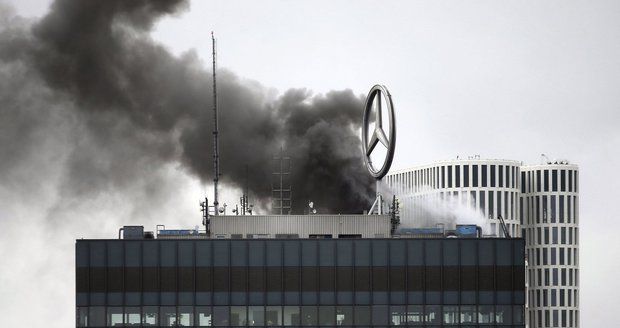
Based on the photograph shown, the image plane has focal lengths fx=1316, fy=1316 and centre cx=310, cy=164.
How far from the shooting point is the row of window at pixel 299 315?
112m

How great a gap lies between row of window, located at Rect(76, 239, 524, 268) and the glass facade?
3.4 inches

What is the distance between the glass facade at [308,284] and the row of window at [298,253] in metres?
0.09

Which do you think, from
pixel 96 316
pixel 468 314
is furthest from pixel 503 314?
pixel 96 316

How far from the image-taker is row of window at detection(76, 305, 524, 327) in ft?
369

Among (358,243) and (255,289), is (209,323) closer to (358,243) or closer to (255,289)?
(255,289)

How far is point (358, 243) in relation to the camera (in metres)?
113

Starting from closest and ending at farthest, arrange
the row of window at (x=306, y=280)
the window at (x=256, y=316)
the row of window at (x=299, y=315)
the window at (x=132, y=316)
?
1. the row of window at (x=299, y=315)
2. the row of window at (x=306, y=280)
3. the window at (x=256, y=316)
4. the window at (x=132, y=316)

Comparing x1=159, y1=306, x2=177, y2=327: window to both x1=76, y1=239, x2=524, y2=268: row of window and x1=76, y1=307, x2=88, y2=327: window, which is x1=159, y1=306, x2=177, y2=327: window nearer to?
x1=76, y1=239, x2=524, y2=268: row of window

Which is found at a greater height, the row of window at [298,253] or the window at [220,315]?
the row of window at [298,253]

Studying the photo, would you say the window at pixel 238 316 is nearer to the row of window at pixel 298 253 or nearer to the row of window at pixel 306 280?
the row of window at pixel 306 280

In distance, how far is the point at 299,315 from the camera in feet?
370

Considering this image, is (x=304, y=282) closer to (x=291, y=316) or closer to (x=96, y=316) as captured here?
(x=291, y=316)

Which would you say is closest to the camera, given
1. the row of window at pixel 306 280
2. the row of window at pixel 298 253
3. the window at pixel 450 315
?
the window at pixel 450 315

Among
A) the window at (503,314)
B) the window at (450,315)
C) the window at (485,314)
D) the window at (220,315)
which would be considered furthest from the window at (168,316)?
the window at (503,314)
